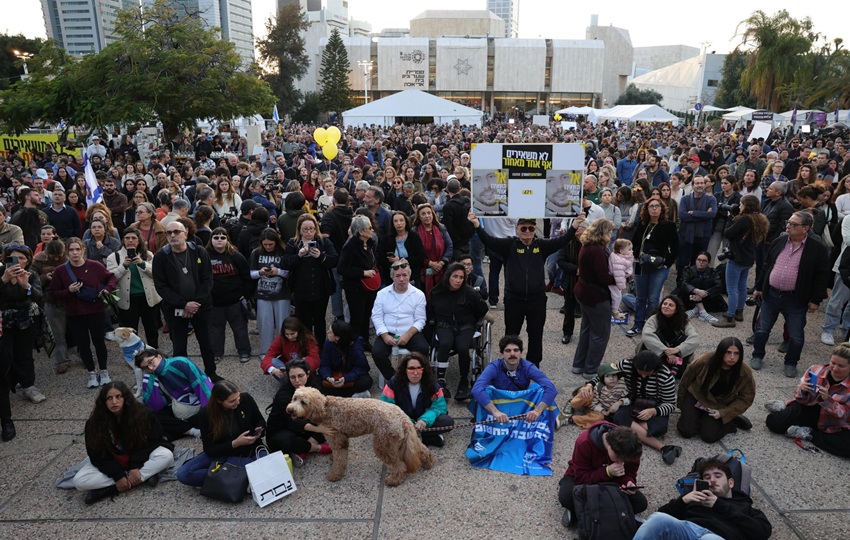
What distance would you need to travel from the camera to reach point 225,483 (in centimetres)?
395

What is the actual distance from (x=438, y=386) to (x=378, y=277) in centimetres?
181

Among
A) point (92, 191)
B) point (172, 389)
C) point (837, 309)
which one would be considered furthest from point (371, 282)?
point (837, 309)

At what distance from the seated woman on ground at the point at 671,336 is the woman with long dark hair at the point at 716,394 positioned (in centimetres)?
23

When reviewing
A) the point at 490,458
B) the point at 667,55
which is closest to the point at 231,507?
the point at 490,458

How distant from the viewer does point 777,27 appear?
42656mm

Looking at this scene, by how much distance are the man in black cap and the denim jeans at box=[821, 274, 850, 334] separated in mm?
3324

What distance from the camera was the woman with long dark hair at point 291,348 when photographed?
5.43 metres

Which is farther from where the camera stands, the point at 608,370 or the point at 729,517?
the point at 608,370

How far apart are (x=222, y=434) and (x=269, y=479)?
1.62 feet

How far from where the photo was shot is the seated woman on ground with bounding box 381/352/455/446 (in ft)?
15.0

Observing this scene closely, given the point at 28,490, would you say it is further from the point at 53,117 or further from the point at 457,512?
the point at 53,117

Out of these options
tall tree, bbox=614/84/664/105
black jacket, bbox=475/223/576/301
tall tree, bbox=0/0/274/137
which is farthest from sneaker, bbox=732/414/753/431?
tall tree, bbox=614/84/664/105

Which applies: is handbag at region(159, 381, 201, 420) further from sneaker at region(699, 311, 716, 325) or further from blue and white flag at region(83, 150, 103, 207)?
sneaker at region(699, 311, 716, 325)

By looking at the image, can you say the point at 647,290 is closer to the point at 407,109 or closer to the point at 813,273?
the point at 813,273
